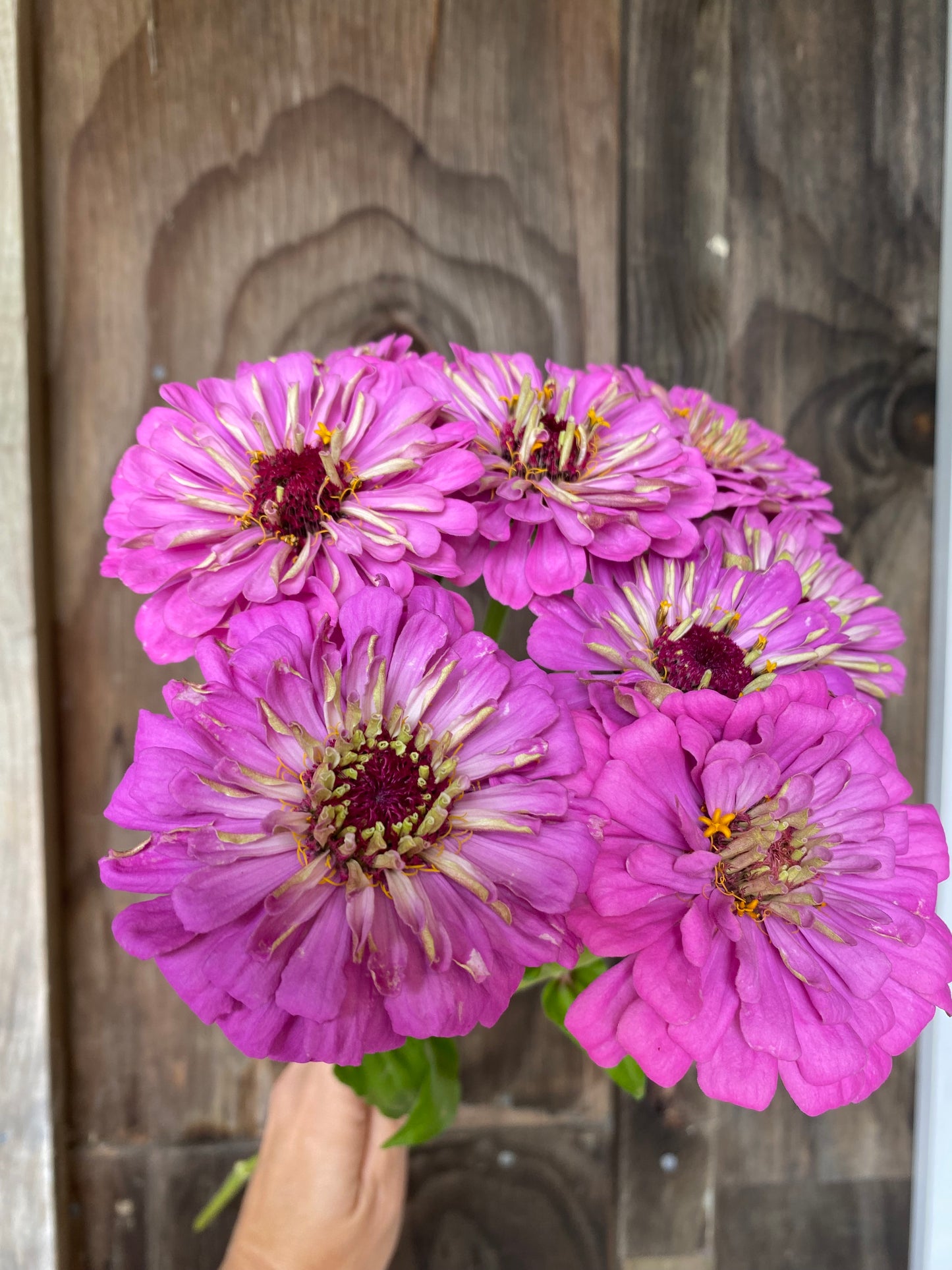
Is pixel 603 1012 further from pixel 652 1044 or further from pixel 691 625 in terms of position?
pixel 691 625

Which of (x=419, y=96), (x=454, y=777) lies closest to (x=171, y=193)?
(x=419, y=96)

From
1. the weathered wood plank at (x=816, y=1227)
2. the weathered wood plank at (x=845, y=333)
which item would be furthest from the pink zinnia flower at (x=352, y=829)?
the weathered wood plank at (x=816, y=1227)

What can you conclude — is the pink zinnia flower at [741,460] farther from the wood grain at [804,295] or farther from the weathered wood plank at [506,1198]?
the weathered wood plank at [506,1198]

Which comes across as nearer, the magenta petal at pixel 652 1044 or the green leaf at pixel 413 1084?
the magenta petal at pixel 652 1044

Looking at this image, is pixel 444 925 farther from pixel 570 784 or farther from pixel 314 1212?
pixel 314 1212

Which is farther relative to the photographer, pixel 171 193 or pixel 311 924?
pixel 171 193

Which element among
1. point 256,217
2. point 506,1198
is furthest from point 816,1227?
point 256,217

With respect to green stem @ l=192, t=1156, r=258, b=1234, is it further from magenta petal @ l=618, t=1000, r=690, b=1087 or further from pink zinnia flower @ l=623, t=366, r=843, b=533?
pink zinnia flower @ l=623, t=366, r=843, b=533
